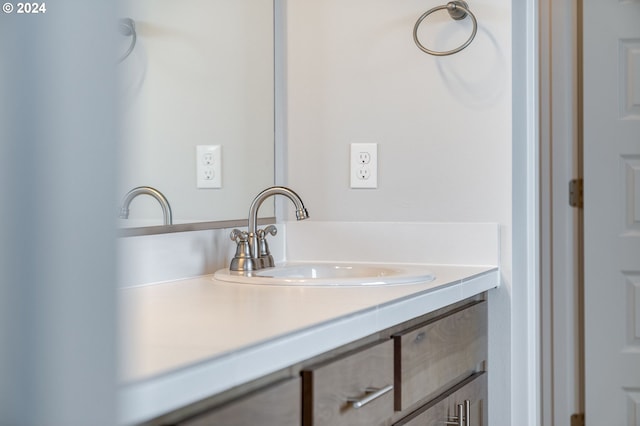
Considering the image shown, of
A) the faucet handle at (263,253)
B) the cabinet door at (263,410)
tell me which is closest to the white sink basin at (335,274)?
the faucet handle at (263,253)

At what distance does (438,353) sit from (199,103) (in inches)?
28.5

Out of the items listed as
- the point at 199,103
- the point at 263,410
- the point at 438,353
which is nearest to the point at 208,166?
the point at 199,103

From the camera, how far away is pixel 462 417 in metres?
1.54

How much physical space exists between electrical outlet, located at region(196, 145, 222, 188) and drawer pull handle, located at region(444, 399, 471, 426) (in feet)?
2.32

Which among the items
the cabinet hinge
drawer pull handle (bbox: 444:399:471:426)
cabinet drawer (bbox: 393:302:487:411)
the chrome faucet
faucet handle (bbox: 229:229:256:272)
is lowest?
the cabinet hinge

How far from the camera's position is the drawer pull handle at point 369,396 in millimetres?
1040

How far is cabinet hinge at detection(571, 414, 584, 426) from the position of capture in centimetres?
252

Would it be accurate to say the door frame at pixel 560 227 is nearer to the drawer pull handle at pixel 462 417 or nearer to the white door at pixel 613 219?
the white door at pixel 613 219

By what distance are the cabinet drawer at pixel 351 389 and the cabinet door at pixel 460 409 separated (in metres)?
0.13

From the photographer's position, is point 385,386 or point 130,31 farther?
point 130,31

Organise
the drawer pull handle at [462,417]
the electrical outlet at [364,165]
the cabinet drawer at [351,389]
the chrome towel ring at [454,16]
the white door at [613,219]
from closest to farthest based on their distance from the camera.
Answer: the cabinet drawer at [351,389]
the drawer pull handle at [462,417]
the chrome towel ring at [454,16]
the electrical outlet at [364,165]
the white door at [613,219]

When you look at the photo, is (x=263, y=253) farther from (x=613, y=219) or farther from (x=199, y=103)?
(x=613, y=219)

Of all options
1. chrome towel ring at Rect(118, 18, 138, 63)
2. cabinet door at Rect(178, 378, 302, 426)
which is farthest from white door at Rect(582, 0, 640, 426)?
cabinet door at Rect(178, 378, 302, 426)

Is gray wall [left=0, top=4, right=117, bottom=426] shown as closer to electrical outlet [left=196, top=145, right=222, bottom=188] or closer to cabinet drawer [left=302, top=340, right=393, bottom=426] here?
cabinet drawer [left=302, top=340, right=393, bottom=426]
